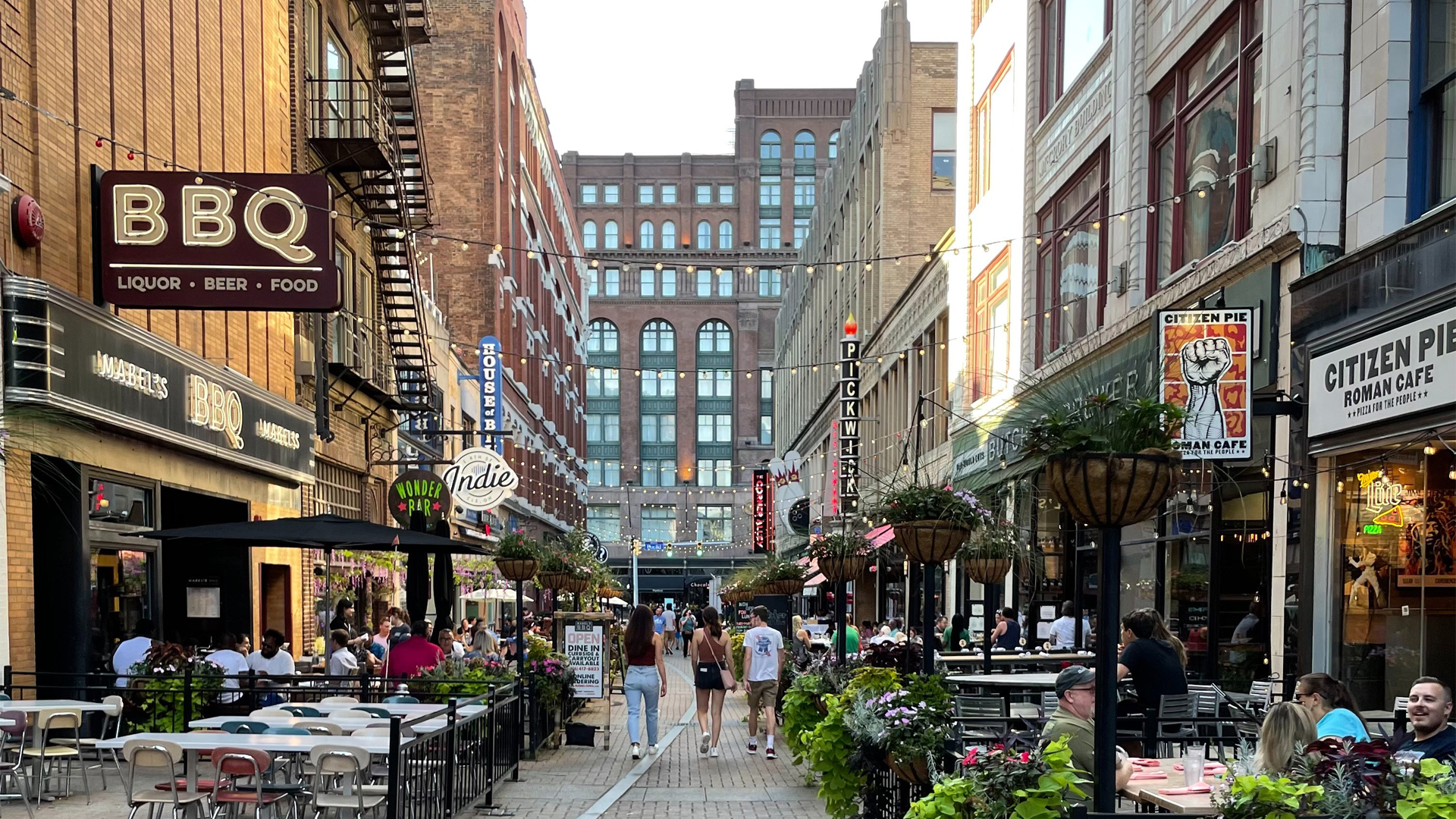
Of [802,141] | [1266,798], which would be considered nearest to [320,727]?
[1266,798]

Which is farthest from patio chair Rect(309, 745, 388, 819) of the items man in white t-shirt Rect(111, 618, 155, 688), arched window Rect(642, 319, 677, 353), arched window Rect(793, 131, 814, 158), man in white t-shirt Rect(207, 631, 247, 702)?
arched window Rect(793, 131, 814, 158)

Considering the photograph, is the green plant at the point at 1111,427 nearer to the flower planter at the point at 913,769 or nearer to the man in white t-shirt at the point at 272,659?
the flower planter at the point at 913,769

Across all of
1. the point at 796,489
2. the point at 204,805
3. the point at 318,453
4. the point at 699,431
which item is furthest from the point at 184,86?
the point at 699,431

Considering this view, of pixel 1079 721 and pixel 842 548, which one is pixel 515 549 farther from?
pixel 1079 721

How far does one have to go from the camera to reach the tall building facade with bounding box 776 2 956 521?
4300 cm

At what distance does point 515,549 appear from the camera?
2234 cm

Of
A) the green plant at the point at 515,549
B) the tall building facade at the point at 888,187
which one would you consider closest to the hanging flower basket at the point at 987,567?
the green plant at the point at 515,549

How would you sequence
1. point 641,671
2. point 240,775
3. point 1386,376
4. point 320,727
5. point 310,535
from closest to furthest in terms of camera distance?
point 240,775
point 320,727
point 1386,376
point 310,535
point 641,671

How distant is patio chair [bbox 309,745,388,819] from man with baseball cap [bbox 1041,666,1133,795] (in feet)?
15.4

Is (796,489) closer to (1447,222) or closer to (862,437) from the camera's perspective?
(862,437)

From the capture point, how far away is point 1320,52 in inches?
566

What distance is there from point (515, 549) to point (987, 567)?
7091mm

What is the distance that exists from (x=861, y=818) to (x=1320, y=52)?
29.0ft

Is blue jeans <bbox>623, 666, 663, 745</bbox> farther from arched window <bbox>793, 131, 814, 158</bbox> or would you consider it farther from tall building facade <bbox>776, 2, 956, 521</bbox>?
arched window <bbox>793, 131, 814, 158</bbox>
